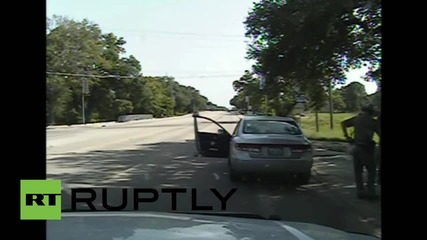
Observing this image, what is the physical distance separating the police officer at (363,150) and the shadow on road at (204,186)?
42cm

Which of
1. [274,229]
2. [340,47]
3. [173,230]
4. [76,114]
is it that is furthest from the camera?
[340,47]

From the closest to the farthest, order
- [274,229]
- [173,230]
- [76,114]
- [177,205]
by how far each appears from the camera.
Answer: [173,230] → [274,229] → [177,205] → [76,114]

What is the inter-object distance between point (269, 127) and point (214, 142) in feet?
5.63

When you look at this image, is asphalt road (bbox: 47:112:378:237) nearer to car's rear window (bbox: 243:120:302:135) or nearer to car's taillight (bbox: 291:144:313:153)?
car's rear window (bbox: 243:120:302:135)

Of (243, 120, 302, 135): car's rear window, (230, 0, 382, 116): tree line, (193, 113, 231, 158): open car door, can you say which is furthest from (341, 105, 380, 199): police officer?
(193, 113, 231, 158): open car door

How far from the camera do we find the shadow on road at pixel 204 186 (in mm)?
6777

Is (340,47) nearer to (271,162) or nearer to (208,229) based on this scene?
(271,162)

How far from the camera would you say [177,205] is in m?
5.32

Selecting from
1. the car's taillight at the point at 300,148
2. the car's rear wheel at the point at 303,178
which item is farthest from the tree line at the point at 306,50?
the car's rear wheel at the point at 303,178
